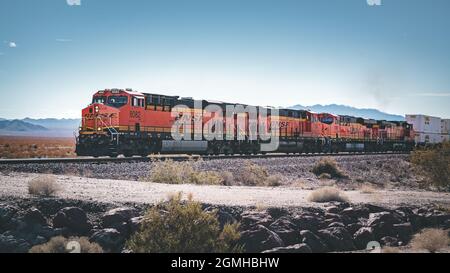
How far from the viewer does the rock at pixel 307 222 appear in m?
12.4

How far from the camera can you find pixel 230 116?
3391 cm

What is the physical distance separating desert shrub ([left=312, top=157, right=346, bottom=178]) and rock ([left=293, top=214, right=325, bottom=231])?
48.7 feet

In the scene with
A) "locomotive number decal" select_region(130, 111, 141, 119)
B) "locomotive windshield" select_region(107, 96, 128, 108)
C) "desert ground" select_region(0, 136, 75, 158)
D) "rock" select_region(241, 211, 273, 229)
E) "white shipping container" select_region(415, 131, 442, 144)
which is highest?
"locomotive windshield" select_region(107, 96, 128, 108)

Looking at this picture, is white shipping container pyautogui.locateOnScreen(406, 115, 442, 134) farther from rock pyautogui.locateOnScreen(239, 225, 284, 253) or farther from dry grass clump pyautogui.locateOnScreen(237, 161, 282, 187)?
rock pyautogui.locateOnScreen(239, 225, 284, 253)

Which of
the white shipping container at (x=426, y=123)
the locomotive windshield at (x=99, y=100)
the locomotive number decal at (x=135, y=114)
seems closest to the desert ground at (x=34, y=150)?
the locomotive windshield at (x=99, y=100)

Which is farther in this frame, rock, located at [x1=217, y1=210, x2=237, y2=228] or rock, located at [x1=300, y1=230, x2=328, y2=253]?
rock, located at [x1=217, y1=210, x2=237, y2=228]

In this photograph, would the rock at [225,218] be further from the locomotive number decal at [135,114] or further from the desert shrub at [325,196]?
the locomotive number decal at [135,114]

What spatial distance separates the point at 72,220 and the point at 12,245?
1.47m

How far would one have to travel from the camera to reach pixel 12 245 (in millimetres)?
9969

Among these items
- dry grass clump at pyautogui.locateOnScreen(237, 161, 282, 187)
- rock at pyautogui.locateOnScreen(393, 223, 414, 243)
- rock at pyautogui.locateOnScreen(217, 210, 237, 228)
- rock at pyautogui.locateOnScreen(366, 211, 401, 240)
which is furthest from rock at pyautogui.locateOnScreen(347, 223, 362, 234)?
dry grass clump at pyautogui.locateOnScreen(237, 161, 282, 187)

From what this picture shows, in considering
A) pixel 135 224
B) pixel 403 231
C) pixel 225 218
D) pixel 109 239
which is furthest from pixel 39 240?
pixel 403 231

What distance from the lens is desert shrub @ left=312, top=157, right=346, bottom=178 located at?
2767cm

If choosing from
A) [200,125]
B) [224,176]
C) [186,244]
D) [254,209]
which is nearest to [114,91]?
[200,125]

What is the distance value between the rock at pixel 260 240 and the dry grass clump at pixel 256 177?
10.8m
